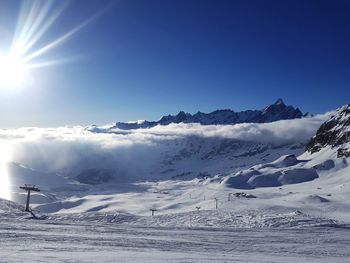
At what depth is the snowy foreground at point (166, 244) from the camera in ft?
79.2

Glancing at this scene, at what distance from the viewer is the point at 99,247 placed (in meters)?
27.5

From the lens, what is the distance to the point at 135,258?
2381 cm

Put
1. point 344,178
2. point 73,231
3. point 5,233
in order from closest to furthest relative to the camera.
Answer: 1. point 5,233
2. point 73,231
3. point 344,178

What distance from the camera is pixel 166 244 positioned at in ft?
99.4

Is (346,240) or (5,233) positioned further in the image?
(346,240)

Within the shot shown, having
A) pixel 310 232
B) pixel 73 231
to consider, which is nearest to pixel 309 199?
pixel 310 232

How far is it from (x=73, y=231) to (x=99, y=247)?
7363 millimetres

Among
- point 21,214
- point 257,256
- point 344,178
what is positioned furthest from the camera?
point 344,178

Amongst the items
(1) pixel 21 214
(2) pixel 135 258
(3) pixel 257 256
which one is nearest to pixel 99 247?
(2) pixel 135 258

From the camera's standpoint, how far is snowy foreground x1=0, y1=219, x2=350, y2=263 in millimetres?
24131

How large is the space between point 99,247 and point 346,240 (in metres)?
18.5

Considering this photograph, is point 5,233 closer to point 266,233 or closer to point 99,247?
point 99,247

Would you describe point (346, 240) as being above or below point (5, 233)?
below

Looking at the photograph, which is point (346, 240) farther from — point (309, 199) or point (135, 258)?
point (309, 199)
